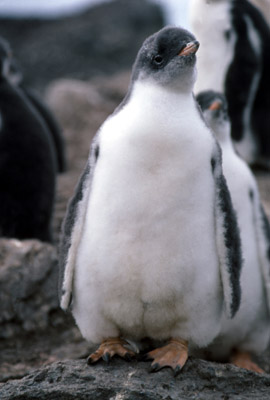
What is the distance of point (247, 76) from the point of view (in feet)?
21.4

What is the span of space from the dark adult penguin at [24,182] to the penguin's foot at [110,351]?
7.13ft

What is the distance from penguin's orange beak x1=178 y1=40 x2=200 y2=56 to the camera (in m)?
3.14

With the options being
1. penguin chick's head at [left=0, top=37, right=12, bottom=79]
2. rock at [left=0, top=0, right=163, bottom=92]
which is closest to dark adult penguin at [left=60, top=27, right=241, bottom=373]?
penguin chick's head at [left=0, top=37, right=12, bottom=79]

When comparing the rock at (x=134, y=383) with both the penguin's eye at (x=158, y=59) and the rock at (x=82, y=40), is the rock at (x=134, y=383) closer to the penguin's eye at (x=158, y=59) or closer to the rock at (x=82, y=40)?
the penguin's eye at (x=158, y=59)

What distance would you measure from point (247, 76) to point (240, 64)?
110mm

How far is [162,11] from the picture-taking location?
56.0ft

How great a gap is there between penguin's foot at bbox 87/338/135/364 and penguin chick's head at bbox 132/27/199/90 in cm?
102

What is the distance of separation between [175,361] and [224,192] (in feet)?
2.20

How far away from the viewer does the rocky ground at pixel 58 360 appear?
296 cm

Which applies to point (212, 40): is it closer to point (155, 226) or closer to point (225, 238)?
point (225, 238)

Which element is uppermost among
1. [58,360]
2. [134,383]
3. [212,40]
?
[212,40]

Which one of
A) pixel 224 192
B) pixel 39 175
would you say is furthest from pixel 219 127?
pixel 39 175

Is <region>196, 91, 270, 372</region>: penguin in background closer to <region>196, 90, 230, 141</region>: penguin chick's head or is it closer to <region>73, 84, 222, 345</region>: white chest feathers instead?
<region>196, 90, 230, 141</region>: penguin chick's head

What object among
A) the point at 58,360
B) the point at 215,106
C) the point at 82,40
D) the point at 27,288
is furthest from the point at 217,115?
the point at 82,40
